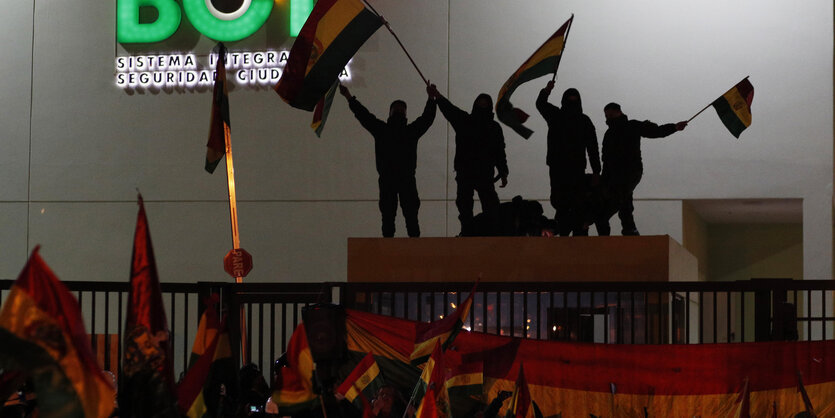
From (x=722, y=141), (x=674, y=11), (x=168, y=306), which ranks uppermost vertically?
(x=674, y=11)

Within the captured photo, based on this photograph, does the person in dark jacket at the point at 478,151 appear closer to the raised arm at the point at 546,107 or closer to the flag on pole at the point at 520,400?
the raised arm at the point at 546,107

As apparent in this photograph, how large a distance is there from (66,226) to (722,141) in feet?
34.6

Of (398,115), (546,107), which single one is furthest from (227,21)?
Result: (546,107)

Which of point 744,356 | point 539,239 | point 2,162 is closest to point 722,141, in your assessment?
point 539,239

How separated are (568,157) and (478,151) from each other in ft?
3.11

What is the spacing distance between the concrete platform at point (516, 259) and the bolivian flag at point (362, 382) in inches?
95.1

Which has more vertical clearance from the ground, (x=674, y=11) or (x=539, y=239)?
(x=674, y=11)

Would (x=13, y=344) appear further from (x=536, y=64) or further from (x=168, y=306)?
(x=168, y=306)

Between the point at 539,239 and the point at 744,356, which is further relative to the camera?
the point at 539,239

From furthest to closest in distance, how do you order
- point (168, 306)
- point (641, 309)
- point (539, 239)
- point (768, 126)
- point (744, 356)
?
point (168, 306) → point (768, 126) → point (641, 309) → point (539, 239) → point (744, 356)

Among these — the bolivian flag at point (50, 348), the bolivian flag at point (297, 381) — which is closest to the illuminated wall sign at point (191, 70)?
the bolivian flag at point (297, 381)

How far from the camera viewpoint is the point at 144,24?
20.0 meters

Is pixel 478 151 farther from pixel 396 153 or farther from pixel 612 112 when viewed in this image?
pixel 612 112

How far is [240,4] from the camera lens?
64.9 feet
